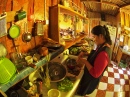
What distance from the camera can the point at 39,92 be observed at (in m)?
1.65

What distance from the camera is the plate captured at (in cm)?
134

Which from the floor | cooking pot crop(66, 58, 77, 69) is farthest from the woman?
the floor

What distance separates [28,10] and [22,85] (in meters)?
0.93

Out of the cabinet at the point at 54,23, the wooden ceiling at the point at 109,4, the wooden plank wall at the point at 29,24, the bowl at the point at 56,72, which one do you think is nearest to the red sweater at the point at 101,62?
the bowl at the point at 56,72

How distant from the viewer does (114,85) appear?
156 inches

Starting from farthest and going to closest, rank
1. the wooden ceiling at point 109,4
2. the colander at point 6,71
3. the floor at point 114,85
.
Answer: the wooden ceiling at point 109,4, the floor at point 114,85, the colander at point 6,71

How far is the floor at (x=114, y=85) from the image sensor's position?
11.5 feet

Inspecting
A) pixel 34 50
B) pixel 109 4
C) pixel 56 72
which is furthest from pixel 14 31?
pixel 109 4

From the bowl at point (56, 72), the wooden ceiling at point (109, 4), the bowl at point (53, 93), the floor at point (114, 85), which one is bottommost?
the floor at point (114, 85)

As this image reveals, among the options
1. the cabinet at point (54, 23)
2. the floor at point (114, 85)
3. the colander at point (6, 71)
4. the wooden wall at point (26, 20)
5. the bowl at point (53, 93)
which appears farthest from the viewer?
the floor at point (114, 85)

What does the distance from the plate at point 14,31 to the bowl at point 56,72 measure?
84 centimetres

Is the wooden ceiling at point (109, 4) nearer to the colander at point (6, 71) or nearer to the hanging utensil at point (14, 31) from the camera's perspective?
the hanging utensil at point (14, 31)

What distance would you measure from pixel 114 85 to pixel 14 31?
360 centimetres

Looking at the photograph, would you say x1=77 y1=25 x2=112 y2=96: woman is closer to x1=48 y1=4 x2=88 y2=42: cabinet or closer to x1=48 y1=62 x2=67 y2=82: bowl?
x1=48 y1=62 x2=67 y2=82: bowl
